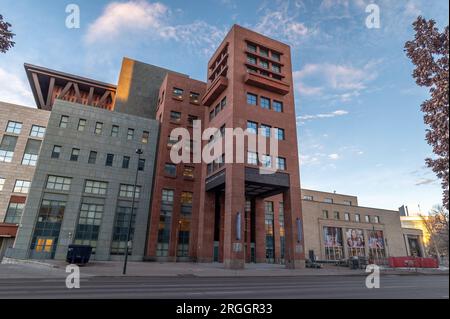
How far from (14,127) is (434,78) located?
2147 inches

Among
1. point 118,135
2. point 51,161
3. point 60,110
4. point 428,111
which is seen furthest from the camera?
point 118,135

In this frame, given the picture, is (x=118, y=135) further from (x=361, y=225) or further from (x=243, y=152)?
(x=361, y=225)

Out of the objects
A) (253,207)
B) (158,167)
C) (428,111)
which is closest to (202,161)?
(158,167)

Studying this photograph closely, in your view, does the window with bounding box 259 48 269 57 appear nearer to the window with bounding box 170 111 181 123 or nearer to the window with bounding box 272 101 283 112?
the window with bounding box 272 101 283 112

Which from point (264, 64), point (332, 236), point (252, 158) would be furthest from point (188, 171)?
point (332, 236)

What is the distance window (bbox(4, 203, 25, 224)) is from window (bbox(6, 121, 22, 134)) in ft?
39.7

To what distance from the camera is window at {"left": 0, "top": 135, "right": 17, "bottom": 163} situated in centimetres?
4162

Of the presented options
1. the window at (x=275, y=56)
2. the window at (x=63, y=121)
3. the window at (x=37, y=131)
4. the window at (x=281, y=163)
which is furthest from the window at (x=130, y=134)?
the window at (x=275, y=56)

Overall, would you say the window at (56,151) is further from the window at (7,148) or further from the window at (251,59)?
the window at (251,59)

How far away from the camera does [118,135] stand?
45.2 meters

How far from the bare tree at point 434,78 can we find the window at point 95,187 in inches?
1695

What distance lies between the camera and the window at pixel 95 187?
40719 mm

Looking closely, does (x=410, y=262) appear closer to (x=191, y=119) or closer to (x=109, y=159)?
(x=191, y=119)
